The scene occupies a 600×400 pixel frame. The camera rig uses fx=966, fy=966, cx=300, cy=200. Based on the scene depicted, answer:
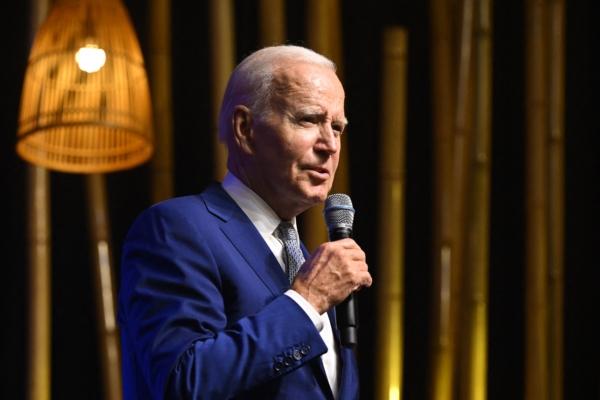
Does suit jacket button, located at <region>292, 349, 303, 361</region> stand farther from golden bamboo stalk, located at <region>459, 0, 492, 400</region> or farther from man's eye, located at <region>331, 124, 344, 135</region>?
golden bamboo stalk, located at <region>459, 0, 492, 400</region>

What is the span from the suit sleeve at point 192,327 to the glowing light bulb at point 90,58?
1.25m

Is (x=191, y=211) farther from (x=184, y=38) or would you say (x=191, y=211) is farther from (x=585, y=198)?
(x=585, y=198)

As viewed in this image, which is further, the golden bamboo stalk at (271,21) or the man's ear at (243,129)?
the golden bamboo stalk at (271,21)

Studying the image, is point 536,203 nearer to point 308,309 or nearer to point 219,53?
point 219,53

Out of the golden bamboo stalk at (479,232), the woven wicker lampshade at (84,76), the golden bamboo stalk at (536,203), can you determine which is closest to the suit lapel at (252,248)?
the woven wicker lampshade at (84,76)

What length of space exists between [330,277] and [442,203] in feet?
6.19

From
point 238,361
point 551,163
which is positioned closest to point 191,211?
point 238,361

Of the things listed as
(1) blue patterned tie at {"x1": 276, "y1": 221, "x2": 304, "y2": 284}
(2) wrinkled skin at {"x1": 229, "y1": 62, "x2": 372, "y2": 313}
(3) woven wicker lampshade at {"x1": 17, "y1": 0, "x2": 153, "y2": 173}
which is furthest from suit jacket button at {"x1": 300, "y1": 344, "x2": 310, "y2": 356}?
(3) woven wicker lampshade at {"x1": 17, "y1": 0, "x2": 153, "y2": 173}

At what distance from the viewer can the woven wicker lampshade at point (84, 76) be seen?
8.52ft

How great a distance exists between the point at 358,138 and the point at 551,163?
2.33 feet

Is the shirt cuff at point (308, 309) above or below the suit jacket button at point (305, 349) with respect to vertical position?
above

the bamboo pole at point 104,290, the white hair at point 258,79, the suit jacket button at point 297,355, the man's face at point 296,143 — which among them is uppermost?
the white hair at point 258,79

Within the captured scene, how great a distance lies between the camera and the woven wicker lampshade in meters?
2.60

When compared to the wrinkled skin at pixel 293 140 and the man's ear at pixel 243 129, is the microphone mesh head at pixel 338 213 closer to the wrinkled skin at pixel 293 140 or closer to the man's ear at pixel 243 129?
the wrinkled skin at pixel 293 140
